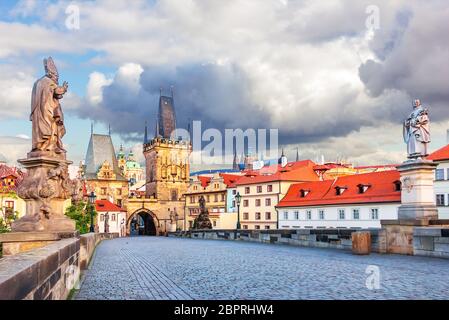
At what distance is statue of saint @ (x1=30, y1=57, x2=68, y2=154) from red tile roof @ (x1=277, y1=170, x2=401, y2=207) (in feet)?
141

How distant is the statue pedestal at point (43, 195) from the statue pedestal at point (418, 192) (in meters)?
10.2

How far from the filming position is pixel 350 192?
Result: 55.7 meters

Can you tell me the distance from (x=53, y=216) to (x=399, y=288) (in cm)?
736

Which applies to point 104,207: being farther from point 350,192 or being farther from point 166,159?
point 350,192

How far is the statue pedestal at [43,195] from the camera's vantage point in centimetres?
1054

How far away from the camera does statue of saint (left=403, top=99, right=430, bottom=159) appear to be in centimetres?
1559

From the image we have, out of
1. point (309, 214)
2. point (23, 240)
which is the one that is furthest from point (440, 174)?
point (23, 240)

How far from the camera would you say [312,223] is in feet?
195

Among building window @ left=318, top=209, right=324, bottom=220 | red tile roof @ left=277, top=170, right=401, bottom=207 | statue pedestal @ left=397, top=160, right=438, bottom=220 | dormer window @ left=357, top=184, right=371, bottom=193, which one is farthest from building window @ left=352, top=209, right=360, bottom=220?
statue pedestal @ left=397, top=160, right=438, bottom=220

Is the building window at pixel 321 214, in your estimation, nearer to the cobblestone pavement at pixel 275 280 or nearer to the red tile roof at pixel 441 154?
the red tile roof at pixel 441 154

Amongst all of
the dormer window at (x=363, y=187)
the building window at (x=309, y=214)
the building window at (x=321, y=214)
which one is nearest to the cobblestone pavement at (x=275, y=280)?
the dormer window at (x=363, y=187)

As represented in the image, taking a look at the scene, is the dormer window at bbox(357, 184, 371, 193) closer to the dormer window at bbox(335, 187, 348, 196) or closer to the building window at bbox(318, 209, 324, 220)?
the dormer window at bbox(335, 187, 348, 196)
